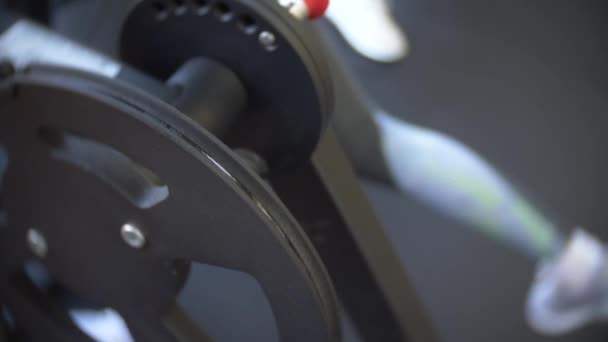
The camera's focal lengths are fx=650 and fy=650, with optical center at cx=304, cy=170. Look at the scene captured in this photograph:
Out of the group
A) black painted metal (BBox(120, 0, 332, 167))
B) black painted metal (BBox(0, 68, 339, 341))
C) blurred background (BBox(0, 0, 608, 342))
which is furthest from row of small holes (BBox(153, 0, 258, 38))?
blurred background (BBox(0, 0, 608, 342))

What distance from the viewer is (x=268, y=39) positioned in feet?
1.76

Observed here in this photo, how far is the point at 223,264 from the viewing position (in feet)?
1.47

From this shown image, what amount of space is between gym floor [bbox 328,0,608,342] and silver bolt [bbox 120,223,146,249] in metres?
0.74

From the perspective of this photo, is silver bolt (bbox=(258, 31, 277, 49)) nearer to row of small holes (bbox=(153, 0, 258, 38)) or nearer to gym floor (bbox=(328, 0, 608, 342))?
row of small holes (bbox=(153, 0, 258, 38))

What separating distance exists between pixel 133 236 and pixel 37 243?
12 centimetres

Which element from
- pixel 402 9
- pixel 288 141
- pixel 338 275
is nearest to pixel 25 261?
pixel 288 141

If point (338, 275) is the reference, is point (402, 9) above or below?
above

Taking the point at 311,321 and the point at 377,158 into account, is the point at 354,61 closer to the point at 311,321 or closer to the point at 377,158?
the point at 377,158

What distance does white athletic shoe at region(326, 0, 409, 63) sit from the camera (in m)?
0.76

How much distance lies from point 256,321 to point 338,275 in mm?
128

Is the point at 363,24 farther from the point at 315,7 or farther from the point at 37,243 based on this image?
the point at 37,243

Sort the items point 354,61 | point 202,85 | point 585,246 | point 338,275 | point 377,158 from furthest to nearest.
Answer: point 354,61 < point 585,246 < point 377,158 < point 338,275 < point 202,85

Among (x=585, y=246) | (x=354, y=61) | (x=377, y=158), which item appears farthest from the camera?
(x=354, y=61)

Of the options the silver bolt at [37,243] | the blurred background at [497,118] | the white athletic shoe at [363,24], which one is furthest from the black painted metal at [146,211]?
the blurred background at [497,118]
